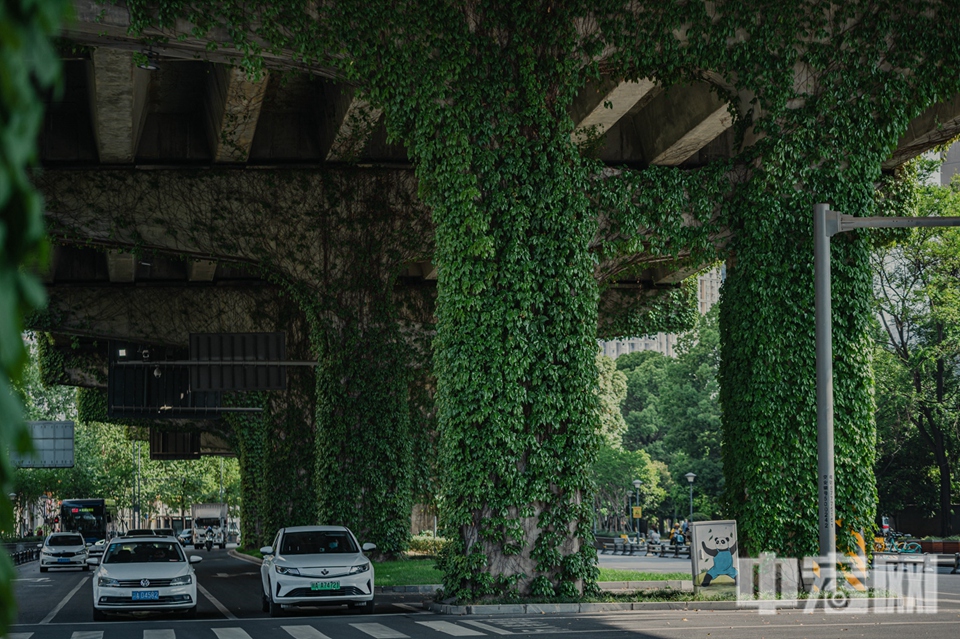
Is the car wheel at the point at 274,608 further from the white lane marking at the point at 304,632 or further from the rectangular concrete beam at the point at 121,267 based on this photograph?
the rectangular concrete beam at the point at 121,267

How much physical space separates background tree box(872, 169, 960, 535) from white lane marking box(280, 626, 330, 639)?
118 feet

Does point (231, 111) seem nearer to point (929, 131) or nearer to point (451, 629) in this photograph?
point (451, 629)

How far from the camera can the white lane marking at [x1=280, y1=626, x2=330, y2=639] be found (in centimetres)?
1465

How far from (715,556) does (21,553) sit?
47.9m

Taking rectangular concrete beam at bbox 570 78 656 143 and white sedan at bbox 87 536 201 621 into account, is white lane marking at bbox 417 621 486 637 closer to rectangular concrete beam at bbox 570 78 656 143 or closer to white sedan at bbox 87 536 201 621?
white sedan at bbox 87 536 201 621

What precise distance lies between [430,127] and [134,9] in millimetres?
5774

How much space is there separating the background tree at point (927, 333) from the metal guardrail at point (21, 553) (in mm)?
43082

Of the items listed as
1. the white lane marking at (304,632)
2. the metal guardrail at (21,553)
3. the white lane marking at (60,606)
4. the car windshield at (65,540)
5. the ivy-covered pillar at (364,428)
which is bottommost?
the metal guardrail at (21,553)

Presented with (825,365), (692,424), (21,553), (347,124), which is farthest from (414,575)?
(692,424)

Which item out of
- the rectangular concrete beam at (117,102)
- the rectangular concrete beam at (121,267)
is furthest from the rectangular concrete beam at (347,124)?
the rectangular concrete beam at (121,267)

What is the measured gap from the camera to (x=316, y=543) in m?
19.1

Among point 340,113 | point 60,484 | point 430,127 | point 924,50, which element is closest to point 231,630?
point 430,127

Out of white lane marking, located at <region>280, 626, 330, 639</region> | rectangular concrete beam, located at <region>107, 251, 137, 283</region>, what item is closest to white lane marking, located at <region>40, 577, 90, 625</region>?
white lane marking, located at <region>280, 626, 330, 639</region>

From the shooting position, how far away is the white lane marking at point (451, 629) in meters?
14.4
